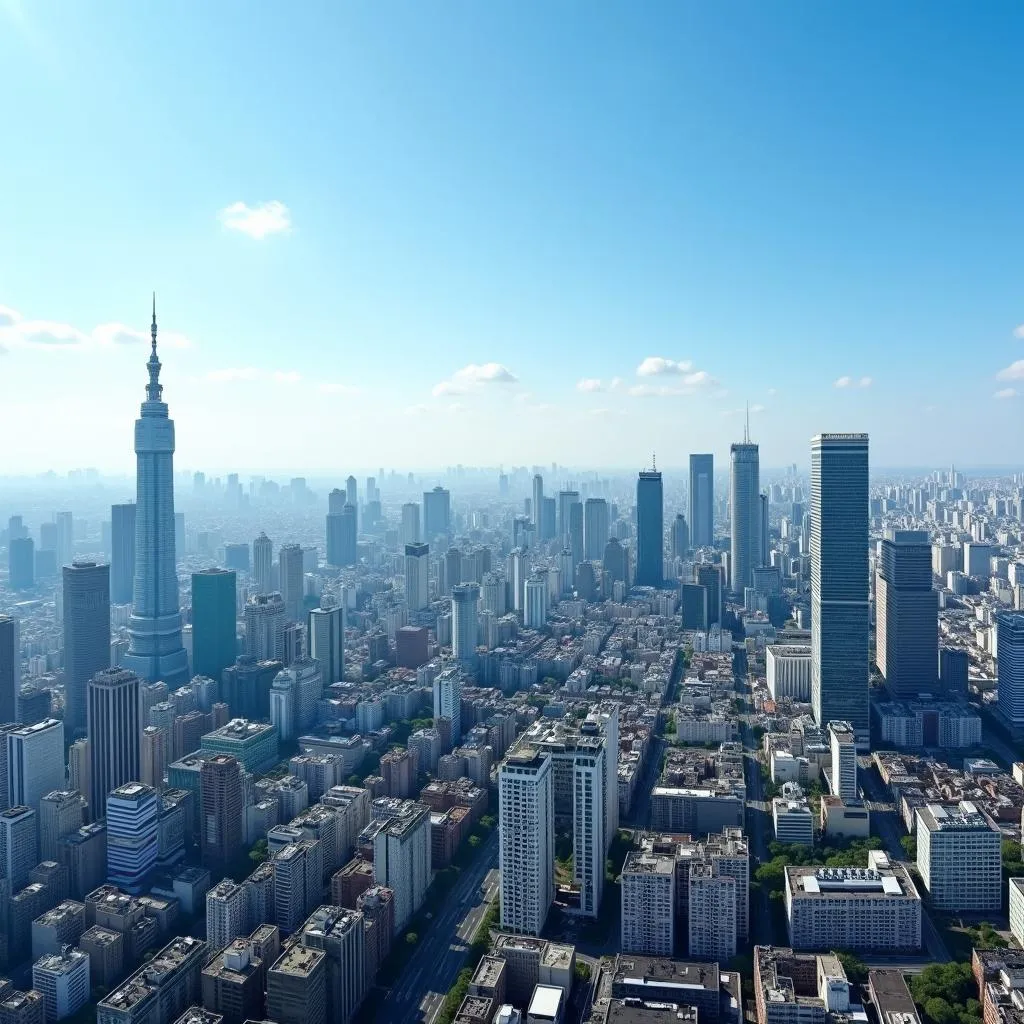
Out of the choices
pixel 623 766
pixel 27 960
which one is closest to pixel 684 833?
pixel 623 766

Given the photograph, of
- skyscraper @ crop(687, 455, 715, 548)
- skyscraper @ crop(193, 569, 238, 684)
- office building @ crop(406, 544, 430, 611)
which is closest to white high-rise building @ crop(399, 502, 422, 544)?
skyscraper @ crop(687, 455, 715, 548)

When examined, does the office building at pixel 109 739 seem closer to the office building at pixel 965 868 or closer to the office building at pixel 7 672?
the office building at pixel 7 672

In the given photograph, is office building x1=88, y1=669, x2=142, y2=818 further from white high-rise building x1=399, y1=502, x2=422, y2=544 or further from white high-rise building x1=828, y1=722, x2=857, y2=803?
white high-rise building x1=399, y1=502, x2=422, y2=544

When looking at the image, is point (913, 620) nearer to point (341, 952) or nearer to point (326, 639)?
point (326, 639)

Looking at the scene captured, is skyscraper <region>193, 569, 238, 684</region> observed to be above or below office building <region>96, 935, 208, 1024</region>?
above

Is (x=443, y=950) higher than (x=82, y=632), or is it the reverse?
(x=82, y=632)

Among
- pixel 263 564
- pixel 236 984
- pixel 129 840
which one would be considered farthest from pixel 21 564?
pixel 236 984
